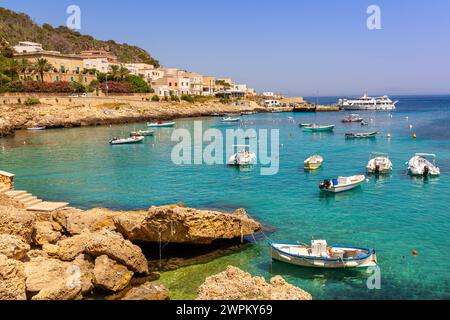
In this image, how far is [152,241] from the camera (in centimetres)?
1911

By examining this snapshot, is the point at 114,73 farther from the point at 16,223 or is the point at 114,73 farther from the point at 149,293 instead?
the point at 149,293

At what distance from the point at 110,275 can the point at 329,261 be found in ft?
30.9

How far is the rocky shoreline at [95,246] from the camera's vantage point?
1355cm

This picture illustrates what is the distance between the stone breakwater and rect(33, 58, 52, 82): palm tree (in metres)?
→ 12.0

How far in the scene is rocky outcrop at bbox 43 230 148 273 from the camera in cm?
1608

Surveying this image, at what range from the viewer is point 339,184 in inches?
1234

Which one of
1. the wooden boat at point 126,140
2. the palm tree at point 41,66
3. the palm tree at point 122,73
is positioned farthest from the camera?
the palm tree at point 122,73

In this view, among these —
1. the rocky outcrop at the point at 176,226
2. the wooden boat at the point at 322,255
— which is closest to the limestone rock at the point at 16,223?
the rocky outcrop at the point at 176,226

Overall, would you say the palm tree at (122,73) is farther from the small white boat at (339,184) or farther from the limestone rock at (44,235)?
the limestone rock at (44,235)

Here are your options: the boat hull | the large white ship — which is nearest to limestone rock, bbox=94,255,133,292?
the boat hull

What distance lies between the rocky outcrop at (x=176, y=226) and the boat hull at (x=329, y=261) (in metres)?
3.19

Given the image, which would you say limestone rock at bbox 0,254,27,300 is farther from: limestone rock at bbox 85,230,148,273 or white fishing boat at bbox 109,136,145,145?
white fishing boat at bbox 109,136,145,145
